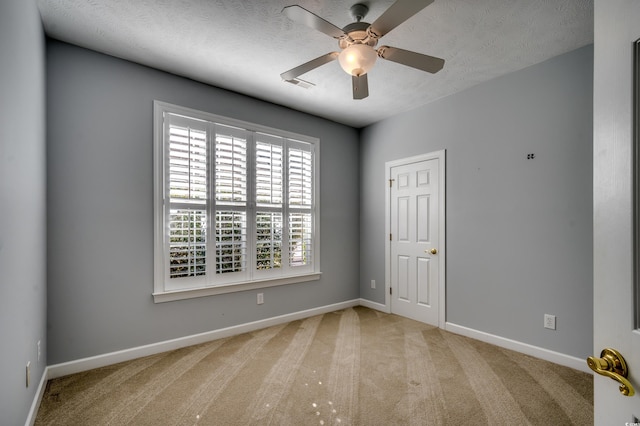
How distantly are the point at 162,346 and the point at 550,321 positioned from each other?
11.9 feet

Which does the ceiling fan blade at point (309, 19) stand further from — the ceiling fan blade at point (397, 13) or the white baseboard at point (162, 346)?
the white baseboard at point (162, 346)

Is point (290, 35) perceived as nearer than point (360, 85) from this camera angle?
No

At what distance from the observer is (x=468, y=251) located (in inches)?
140

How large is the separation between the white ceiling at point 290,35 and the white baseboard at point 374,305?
288 centimetres

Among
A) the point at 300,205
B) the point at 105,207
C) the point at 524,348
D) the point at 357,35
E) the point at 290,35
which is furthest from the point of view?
the point at 300,205

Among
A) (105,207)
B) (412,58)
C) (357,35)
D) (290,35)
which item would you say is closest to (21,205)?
(105,207)

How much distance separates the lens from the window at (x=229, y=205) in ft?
10.3

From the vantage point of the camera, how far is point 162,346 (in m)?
3.07

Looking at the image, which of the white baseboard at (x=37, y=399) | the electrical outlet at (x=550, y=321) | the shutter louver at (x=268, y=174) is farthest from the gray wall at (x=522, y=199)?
the white baseboard at (x=37, y=399)

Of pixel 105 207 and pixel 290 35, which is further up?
pixel 290 35

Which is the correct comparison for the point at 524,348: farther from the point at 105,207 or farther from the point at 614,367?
the point at 105,207

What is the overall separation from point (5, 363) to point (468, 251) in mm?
3749

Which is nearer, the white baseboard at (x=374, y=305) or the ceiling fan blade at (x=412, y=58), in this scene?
the ceiling fan blade at (x=412, y=58)

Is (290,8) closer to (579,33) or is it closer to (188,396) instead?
(579,33)
